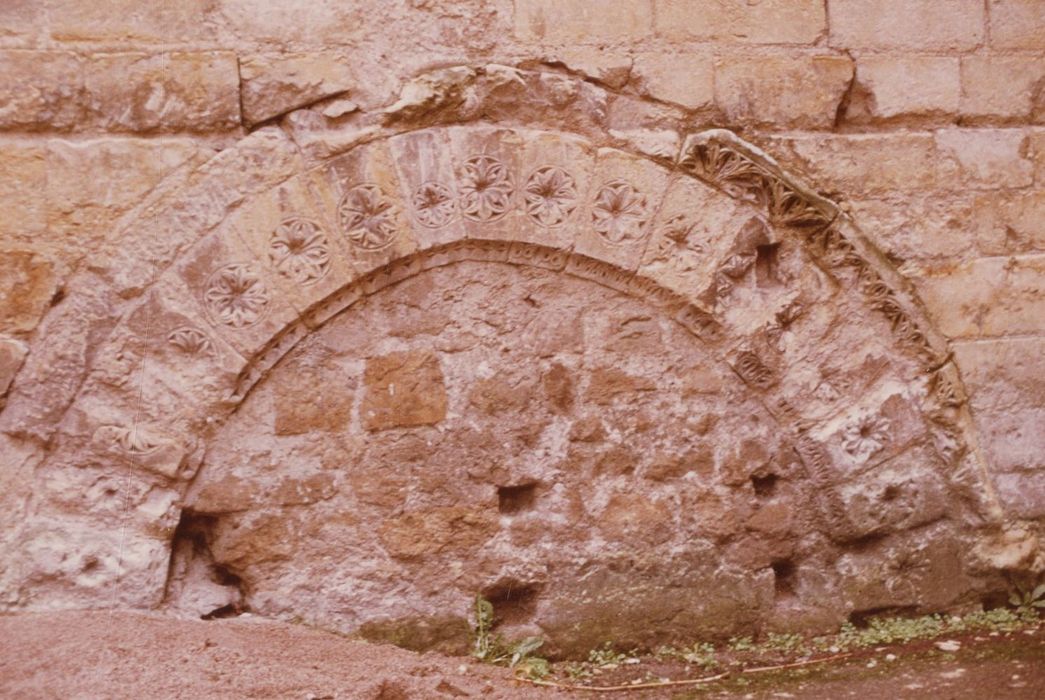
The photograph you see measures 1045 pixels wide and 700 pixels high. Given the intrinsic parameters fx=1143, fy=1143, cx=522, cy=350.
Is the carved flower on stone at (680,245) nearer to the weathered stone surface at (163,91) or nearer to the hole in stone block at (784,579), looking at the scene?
the hole in stone block at (784,579)

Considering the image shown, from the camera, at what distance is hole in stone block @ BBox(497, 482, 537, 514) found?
3855 millimetres

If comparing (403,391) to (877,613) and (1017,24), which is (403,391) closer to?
(877,613)

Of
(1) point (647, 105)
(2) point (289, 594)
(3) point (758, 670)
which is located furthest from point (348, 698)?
(1) point (647, 105)

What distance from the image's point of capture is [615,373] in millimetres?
3877

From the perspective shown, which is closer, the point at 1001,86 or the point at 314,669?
the point at 314,669

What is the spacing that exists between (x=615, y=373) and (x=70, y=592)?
184 centimetres

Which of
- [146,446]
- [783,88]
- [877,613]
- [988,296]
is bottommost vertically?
[877,613]

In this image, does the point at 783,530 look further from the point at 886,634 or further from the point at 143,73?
the point at 143,73

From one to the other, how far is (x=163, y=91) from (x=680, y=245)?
68.0 inches

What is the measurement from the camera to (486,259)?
3.77m

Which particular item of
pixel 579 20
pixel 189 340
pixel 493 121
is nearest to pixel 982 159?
pixel 579 20

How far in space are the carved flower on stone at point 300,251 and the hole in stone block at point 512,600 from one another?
1191 mm

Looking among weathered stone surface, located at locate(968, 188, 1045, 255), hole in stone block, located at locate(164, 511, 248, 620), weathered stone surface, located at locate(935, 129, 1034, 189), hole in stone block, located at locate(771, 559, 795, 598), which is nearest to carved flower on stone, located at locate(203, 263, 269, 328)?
hole in stone block, located at locate(164, 511, 248, 620)

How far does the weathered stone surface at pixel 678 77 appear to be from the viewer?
383 centimetres
